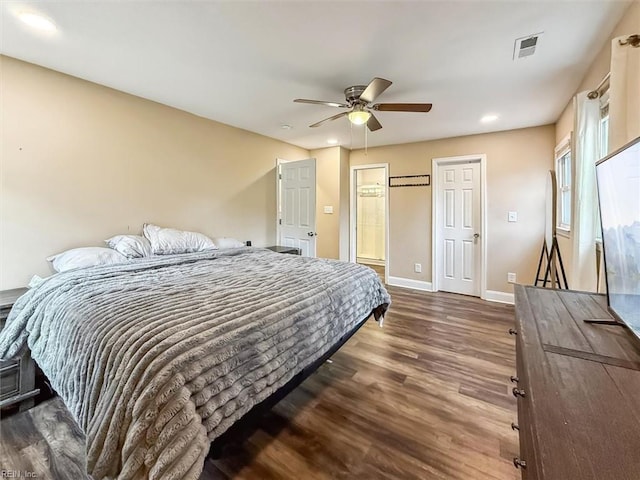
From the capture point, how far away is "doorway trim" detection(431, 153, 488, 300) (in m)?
4.19

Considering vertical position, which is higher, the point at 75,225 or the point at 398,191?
the point at 398,191

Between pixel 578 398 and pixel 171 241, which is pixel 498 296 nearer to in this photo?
pixel 578 398

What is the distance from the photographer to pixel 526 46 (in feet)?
6.59

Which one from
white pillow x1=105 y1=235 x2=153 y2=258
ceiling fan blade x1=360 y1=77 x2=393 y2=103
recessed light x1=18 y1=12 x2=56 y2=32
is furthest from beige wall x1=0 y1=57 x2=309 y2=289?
ceiling fan blade x1=360 y1=77 x2=393 y2=103

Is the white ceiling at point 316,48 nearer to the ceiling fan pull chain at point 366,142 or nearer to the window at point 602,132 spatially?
the window at point 602,132

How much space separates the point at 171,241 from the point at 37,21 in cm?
182

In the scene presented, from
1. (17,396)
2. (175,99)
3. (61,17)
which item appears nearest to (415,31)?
(61,17)

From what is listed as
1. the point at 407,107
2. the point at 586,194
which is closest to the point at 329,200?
the point at 407,107

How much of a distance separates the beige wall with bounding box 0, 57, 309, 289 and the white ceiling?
22cm

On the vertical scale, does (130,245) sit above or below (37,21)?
below

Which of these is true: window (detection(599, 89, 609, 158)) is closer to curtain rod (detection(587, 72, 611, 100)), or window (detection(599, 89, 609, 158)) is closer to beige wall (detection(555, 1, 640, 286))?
curtain rod (detection(587, 72, 611, 100))

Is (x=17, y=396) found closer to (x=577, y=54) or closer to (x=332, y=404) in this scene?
(x=332, y=404)

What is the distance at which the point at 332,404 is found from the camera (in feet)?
6.42

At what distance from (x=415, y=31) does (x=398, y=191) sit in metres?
3.17
